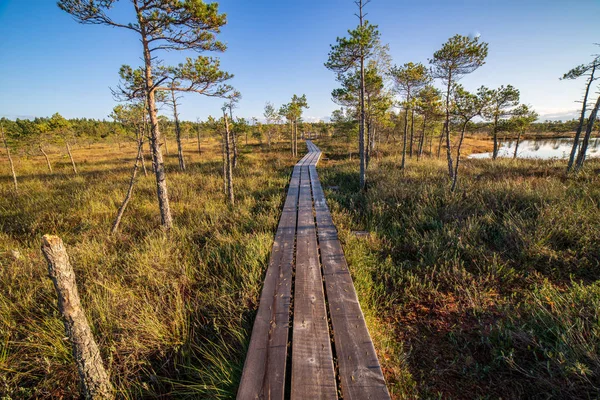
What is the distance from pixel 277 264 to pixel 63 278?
2721mm

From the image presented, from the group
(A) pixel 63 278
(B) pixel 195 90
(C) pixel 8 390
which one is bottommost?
(C) pixel 8 390

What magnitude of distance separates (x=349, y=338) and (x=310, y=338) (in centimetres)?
43

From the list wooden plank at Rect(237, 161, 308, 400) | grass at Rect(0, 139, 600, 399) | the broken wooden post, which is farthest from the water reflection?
the broken wooden post

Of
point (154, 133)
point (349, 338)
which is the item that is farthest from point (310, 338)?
point (154, 133)

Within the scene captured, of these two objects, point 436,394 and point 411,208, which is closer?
point 436,394

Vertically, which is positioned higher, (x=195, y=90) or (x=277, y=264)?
(x=195, y=90)

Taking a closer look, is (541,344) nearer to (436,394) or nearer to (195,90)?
(436,394)

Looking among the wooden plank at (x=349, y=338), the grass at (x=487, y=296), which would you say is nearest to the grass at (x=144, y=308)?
the wooden plank at (x=349, y=338)

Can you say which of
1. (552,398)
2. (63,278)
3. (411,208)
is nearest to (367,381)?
(552,398)

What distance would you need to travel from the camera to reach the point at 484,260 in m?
3.84

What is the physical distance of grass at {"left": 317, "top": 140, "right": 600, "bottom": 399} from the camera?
2061 mm

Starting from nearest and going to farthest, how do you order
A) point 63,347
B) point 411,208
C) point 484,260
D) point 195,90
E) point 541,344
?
point 541,344 < point 63,347 < point 484,260 < point 195,90 < point 411,208

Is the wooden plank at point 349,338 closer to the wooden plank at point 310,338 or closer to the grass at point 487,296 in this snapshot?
the wooden plank at point 310,338

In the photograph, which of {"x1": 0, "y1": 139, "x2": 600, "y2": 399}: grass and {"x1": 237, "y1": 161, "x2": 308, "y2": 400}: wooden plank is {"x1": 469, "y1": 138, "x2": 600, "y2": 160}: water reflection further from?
{"x1": 237, "y1": 161, "x2": 308, "y2": 400}: wooden plank
